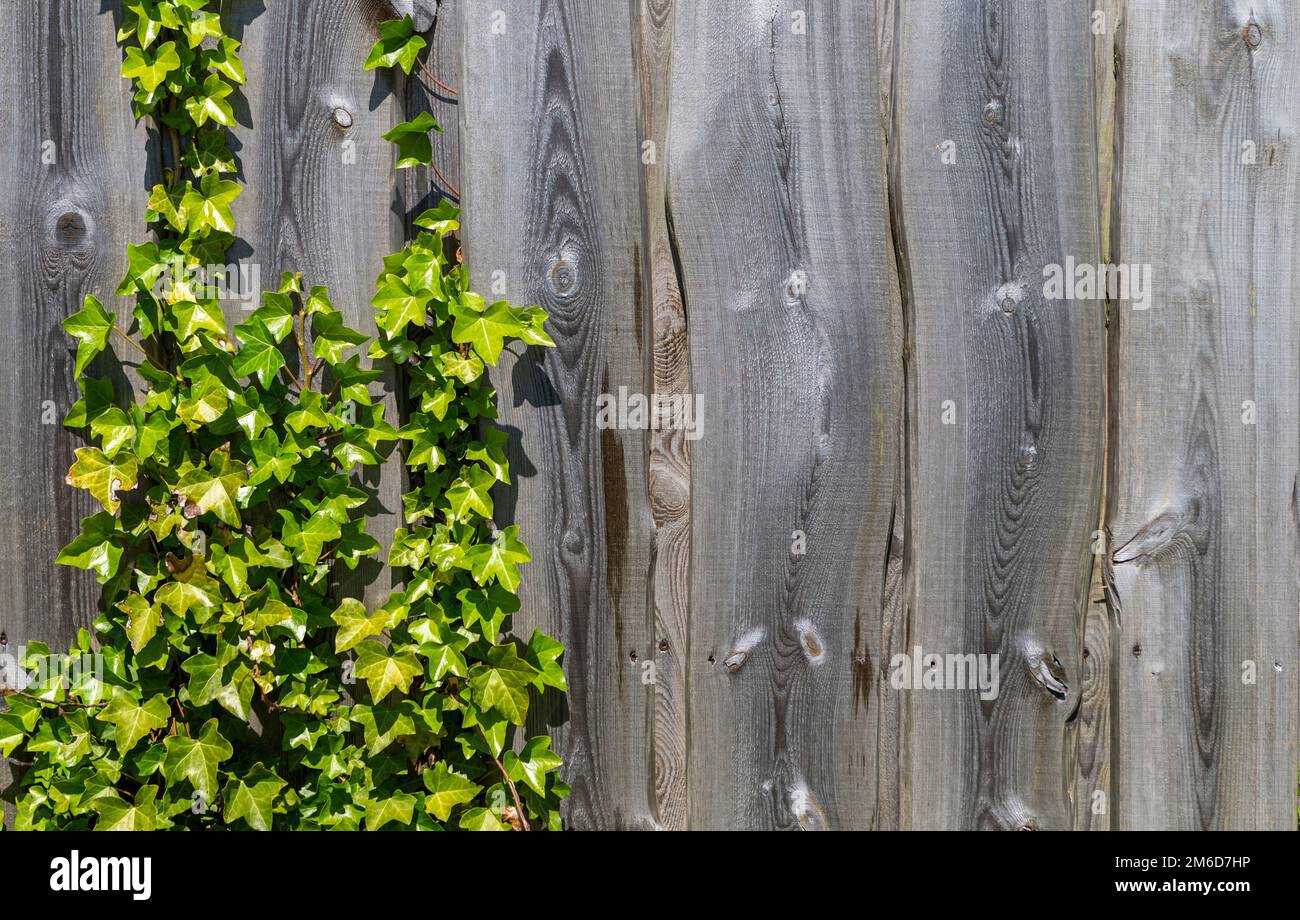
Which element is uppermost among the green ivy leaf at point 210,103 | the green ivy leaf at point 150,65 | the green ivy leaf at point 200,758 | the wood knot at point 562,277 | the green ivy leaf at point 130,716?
the green ivy leaf at point 150,65

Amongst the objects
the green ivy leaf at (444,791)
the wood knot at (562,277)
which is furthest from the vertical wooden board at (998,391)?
the green ivy leaf at (444,791)

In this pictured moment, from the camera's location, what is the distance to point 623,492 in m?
1.61

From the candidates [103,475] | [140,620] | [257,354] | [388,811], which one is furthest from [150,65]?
[388,811]

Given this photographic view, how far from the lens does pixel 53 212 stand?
5.11 feet

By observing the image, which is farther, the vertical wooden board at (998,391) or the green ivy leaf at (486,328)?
the vertical wooden board at (998,391)

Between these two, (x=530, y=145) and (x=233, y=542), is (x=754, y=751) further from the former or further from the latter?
(x=530, y=145)

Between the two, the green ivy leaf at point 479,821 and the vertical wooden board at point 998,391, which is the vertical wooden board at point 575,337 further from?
the vertical wooden board at point 998,391

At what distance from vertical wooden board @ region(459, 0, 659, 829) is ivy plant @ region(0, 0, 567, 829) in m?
0.08

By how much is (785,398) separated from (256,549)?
3.48 feet

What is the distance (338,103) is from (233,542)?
2.86 ft

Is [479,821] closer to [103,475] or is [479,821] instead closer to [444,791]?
[444,791]

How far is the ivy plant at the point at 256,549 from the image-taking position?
58.7 inches

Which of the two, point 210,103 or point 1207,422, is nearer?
point 210,103

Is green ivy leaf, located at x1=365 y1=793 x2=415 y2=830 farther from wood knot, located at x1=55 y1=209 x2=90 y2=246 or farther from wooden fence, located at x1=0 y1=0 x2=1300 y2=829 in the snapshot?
wood knot, located at x1=55 y1=209 x2=90 y2=246
